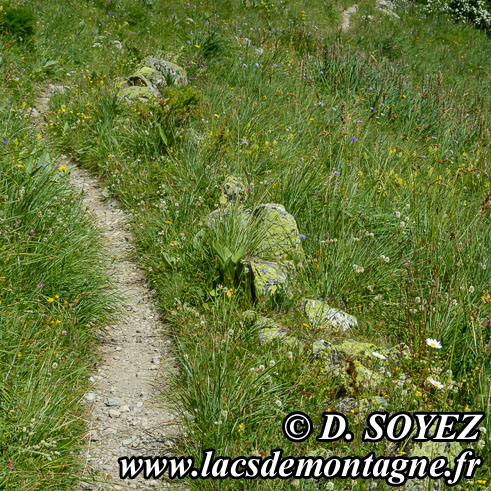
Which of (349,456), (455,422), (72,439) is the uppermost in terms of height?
(455,422)

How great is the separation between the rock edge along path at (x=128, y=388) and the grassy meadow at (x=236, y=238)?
0.50 feet

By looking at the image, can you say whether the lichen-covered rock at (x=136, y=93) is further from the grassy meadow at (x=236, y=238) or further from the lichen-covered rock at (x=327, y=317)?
the lichen-covered rock at (x=327, y=317)

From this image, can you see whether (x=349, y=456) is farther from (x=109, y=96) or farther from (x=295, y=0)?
(x=295, y=0)

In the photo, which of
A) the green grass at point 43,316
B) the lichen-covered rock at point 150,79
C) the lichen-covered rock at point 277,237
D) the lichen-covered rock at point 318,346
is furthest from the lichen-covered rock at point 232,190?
the lichen-covered rock at point 150,79

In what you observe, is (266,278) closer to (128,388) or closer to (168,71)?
(128,388)

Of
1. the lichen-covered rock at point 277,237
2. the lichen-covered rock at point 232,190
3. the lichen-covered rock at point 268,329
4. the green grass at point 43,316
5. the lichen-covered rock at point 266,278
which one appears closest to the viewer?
Result: the green grass at point 43,316

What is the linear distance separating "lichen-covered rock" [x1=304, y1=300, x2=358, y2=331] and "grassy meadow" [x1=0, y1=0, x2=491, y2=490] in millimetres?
80

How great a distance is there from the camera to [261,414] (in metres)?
3.39

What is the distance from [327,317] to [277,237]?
1.13 metres

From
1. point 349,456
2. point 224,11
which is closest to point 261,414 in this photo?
point 349,456

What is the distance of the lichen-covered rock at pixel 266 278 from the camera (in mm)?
4438

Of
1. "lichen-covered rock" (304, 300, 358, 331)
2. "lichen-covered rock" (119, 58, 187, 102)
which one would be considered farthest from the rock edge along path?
"lichen-covered rock" (119, 58, 187, 102)

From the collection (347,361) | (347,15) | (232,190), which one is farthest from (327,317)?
(347,15)

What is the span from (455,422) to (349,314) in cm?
149
